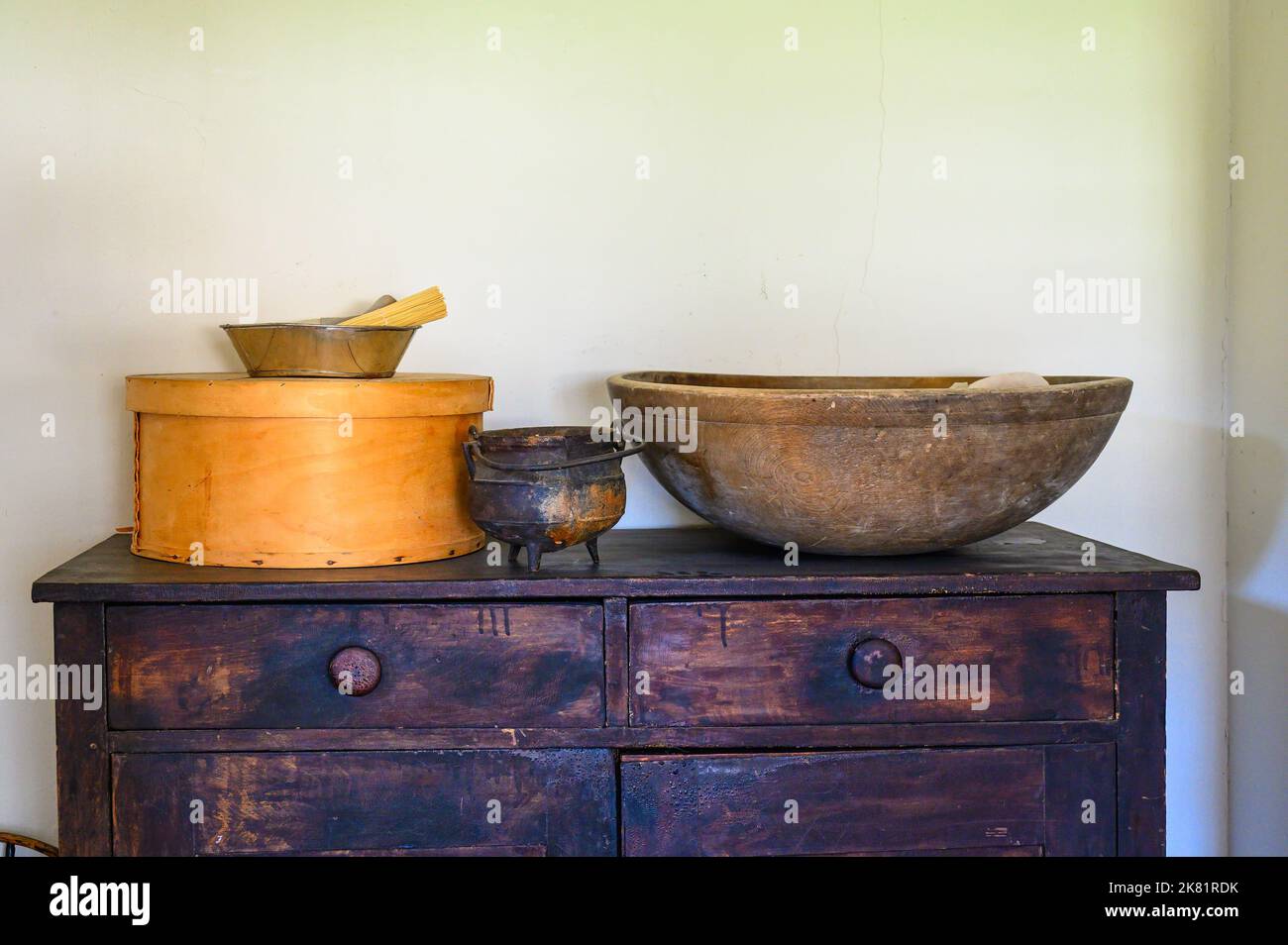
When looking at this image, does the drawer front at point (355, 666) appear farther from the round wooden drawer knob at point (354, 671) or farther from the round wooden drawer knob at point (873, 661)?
the round wooden drawer knob at point (873, 661)

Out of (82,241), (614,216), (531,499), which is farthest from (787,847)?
(82,241)

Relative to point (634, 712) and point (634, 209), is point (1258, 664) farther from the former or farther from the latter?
point (634, 209)

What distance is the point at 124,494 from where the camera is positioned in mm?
1873

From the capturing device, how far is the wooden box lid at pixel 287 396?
1.45 meters

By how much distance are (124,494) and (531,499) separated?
86cm

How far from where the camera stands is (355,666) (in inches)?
54.8

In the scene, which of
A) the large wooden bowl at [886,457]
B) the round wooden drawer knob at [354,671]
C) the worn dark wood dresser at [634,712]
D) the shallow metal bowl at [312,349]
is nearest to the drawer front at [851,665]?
the worn dark wood dresser at [634,712]

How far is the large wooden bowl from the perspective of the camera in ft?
4.57

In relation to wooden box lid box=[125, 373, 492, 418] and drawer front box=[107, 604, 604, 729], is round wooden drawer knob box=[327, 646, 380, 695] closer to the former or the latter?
drawer front box=[107, 604, 604, 729]

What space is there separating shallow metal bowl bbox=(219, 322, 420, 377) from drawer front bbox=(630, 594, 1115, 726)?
0.53m

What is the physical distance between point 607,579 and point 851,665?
0.33 meters

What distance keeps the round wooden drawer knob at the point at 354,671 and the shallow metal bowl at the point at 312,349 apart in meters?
0.40

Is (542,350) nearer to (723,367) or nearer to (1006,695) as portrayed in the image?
(723,367)

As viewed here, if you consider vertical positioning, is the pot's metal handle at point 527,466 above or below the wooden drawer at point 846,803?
above
